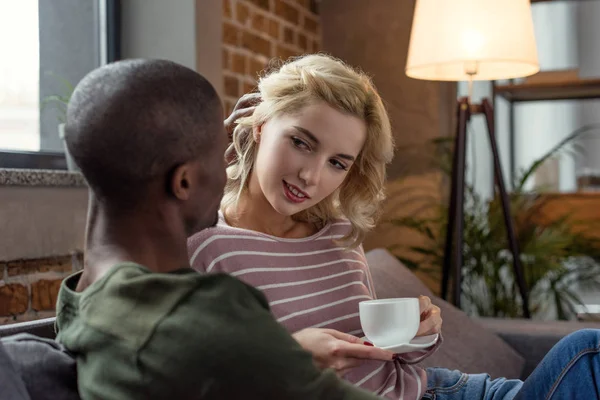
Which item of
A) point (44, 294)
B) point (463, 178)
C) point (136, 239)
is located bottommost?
point (44, 294)

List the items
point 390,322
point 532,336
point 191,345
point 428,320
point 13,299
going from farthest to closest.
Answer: point 532,336
point 13,299
point 428,320
point 390,322
point 191,345

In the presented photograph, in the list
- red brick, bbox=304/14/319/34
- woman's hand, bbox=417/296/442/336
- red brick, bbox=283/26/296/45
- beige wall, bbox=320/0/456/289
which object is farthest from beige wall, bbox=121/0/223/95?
woman's hand, bbox=417/296/442/336

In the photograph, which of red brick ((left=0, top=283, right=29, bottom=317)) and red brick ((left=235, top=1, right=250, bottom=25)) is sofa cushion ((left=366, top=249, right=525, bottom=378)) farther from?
red brick ((left=235, top=1, right=250, bottom=25))

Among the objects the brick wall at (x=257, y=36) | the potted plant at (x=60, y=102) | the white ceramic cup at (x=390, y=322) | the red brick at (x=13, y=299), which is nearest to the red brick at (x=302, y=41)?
the brick wall at (x=257, y=36)

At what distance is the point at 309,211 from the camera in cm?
161

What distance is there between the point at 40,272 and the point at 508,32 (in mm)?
1649

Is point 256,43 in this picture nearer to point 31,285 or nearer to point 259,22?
point 259,22

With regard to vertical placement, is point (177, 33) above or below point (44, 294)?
above

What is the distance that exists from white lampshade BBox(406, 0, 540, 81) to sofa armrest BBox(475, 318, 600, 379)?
0.89 m

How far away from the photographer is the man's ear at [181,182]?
0.79m

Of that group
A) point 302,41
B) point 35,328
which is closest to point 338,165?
point 35,328

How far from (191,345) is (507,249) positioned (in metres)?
2.81

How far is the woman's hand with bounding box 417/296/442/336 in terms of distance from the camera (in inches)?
53.1

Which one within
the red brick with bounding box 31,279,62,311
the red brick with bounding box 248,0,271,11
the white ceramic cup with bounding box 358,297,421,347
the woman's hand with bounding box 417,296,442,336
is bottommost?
the red brick with bounding box 31,279,62,311
